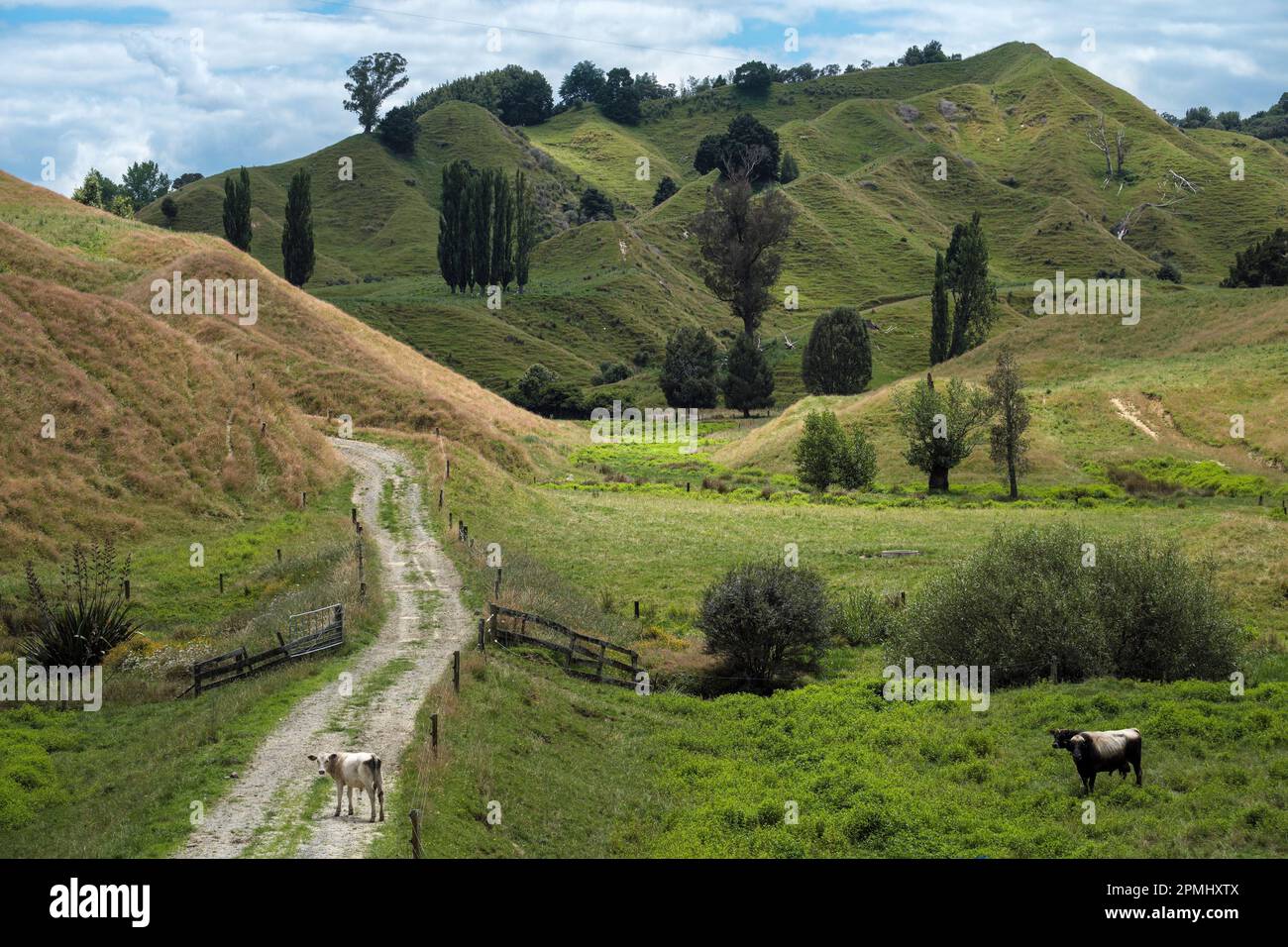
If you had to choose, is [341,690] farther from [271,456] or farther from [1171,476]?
[1171,476]

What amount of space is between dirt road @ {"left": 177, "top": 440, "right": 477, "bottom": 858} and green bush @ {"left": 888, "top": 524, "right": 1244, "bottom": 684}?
565 inches

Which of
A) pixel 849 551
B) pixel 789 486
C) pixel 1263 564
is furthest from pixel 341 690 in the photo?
pixel 789 486

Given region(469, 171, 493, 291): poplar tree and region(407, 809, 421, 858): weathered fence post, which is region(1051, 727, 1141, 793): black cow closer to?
region(407, 809, 421, 858): weathered fence post

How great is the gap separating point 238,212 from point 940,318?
3247 inches

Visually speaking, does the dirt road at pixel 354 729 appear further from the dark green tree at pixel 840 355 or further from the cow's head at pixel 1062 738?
the dark green tree at pixel 840 355

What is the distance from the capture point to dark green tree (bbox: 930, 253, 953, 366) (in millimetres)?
119700

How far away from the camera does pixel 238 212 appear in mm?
134750

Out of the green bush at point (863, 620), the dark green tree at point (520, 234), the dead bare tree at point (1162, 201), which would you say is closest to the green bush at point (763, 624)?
the green bush at point (863, 620)

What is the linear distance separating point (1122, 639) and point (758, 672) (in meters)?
10.6

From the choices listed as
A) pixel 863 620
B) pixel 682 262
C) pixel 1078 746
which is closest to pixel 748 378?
pixel 682 262

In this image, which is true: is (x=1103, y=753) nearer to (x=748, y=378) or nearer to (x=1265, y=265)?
(x=748, y=378)

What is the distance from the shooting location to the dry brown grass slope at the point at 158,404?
4184cm

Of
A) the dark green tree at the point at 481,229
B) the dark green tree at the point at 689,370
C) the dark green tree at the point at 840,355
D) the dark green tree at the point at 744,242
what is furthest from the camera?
the dark green tree at the point at 481,229

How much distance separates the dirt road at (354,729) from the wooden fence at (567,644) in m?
0.91
